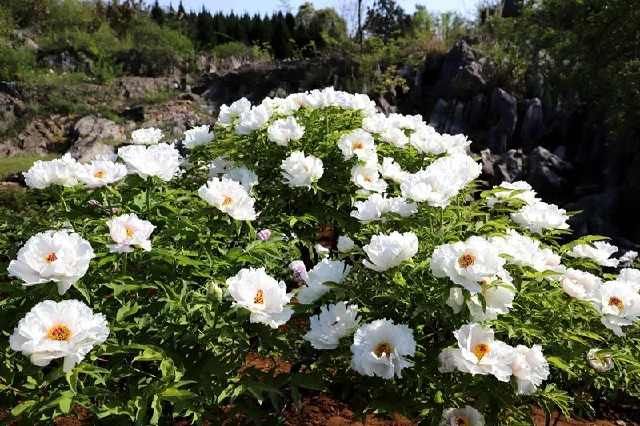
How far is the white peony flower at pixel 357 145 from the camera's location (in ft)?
8.25

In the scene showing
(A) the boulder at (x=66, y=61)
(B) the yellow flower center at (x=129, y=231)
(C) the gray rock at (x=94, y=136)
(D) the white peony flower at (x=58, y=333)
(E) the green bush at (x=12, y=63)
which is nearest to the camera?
(D) the white peony flower at (x=58, y=333)

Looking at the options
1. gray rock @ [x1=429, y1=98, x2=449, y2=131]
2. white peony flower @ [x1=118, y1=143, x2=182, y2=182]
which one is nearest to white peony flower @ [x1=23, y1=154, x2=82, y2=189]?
white peony flower @ [x1=118, y1=143, x2=182, y2=182]

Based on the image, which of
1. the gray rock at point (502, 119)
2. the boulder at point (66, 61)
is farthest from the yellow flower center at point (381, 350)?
the boulder at point (66, 61)

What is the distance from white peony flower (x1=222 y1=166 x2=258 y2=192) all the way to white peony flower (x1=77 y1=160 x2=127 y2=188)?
19.0 inches

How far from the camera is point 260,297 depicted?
1670mm

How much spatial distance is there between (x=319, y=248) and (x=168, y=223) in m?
1.09

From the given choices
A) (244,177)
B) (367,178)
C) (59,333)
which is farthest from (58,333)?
(367,178)

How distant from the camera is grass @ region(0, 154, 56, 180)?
10.3 m

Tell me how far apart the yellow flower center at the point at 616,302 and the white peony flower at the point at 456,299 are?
0.57 m

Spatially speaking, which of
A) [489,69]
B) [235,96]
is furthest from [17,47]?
[489,69]

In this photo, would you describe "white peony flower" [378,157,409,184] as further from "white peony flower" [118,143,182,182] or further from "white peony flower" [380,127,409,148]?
"white peony flower" [118,143,182,182]

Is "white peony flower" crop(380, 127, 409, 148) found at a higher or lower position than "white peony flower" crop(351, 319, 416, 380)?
higher

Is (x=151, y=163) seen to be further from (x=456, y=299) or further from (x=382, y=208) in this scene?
(x=456, y=299)

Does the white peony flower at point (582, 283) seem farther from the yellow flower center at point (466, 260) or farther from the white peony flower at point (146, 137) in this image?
the white peony flower at point (146, 137)
